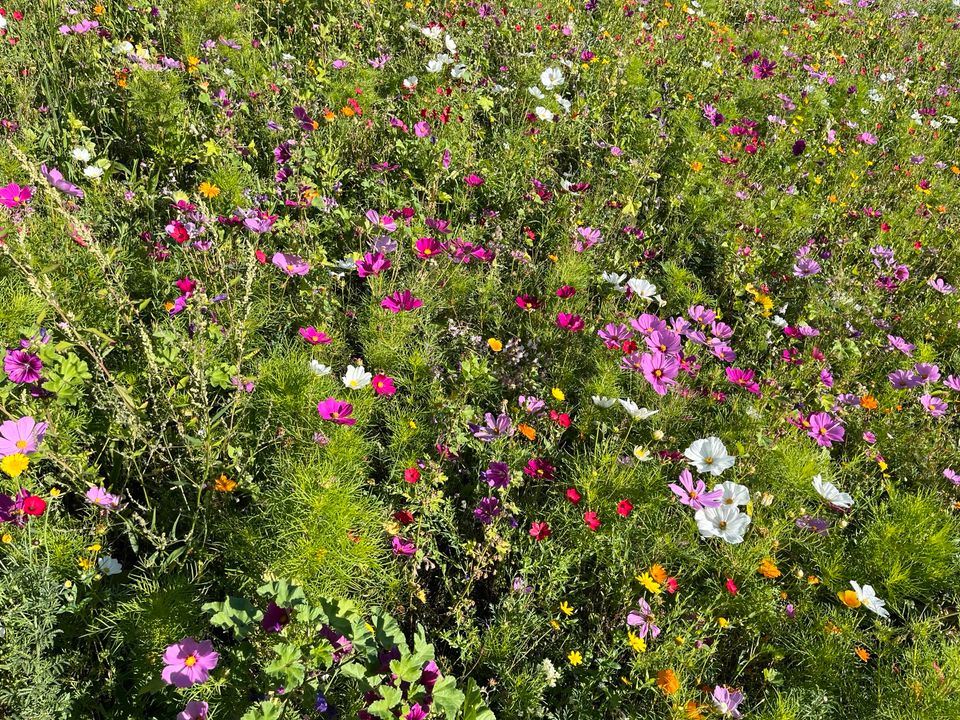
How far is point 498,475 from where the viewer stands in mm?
2121

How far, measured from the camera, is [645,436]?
2.45m

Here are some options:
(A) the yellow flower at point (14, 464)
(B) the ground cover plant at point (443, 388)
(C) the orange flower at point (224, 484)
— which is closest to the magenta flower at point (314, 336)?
(B) the ground cover plant at point (443, 388)

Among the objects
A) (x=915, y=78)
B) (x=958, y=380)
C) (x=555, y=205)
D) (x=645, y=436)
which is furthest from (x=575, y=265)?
(x=915, y=78)

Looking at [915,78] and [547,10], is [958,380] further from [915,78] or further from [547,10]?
[915,78]

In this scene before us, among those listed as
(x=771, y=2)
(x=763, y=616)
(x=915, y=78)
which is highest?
(x=771, y=2)

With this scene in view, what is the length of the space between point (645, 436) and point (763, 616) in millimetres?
742

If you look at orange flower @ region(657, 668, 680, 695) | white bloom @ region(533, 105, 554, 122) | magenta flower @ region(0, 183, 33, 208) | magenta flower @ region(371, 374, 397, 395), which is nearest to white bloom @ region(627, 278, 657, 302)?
magenta flower @ region(371, 374, 397, 395)

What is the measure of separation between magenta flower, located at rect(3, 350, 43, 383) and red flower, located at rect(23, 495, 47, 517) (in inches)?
14.5

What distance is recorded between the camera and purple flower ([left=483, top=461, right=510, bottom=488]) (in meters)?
2.11

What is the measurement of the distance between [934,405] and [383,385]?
2.50 meters

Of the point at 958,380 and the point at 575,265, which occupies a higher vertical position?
the point at 575,265

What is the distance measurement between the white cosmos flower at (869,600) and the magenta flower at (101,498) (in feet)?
7.59

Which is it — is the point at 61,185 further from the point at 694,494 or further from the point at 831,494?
the point at 831,494

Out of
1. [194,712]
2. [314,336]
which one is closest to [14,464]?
[194,712]
